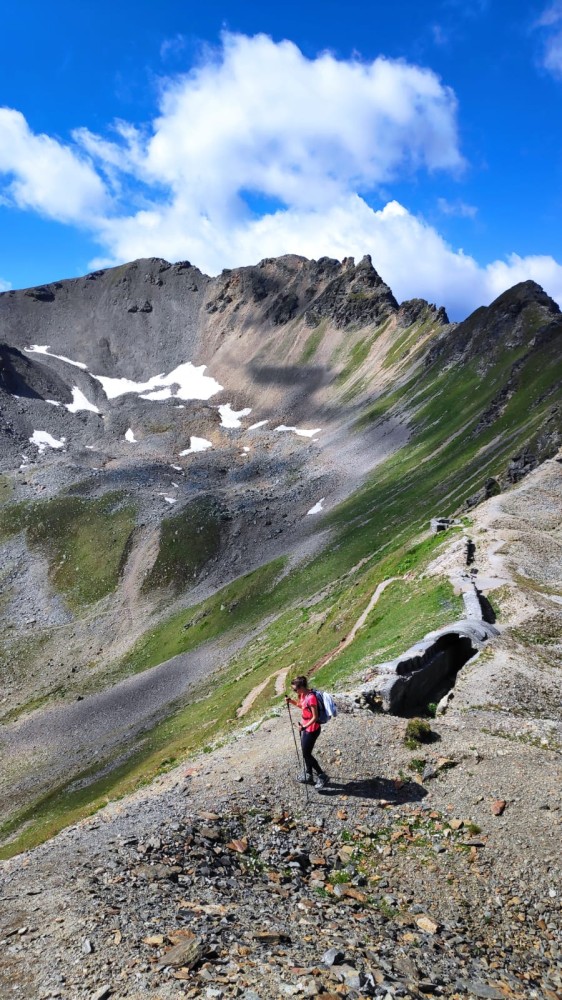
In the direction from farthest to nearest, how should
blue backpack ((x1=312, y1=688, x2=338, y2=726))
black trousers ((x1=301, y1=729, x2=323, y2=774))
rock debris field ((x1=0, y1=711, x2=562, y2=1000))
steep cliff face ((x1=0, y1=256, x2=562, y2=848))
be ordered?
steep cliff face ((x1=0, y1=256, x2=562, y2=848)), blue backpack ((x1=312, y1=688, x2=338, y2=726)), black trousers ((x1=301, y1=729, x2=323, y2=774)), rock debris field ((x1=0, y1=711, x2=562, y2=1000))

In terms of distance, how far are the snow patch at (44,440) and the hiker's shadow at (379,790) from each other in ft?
541

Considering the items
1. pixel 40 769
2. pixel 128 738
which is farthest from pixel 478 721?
pixel 40 769

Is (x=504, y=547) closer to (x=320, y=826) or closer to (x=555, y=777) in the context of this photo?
(x=555, y=777)

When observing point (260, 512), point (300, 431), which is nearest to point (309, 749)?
point (260, 512)

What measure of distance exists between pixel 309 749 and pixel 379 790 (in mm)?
2345

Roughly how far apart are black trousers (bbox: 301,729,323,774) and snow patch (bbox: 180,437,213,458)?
164731mm

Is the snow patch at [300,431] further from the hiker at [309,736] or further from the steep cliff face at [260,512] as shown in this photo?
the hiker at [309,736]

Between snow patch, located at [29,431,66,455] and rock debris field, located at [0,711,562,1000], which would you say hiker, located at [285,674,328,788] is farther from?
snow patch, located at [29,431,66,455]

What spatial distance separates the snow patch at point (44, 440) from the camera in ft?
558

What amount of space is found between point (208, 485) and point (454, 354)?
201 ft

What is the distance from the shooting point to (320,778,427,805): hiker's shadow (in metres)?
16.6

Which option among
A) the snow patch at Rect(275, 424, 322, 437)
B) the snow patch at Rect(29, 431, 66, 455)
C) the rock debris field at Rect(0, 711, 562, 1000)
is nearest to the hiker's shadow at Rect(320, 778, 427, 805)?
the rock debris field at Rect(0, 711, 562, 1000)

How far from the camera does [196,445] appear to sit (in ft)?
604

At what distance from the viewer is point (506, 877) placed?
13664 mm
